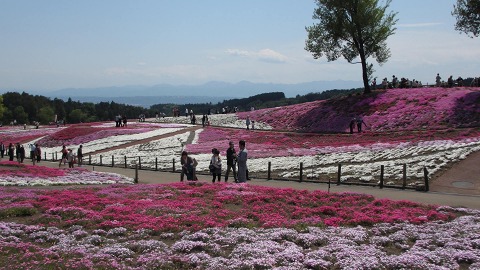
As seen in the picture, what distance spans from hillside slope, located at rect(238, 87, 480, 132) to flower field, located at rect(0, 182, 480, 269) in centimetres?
3632

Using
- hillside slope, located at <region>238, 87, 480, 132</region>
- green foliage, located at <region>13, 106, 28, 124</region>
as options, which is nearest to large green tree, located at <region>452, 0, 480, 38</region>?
hillside slope, located at <region>238, 87, 480, 132</region>

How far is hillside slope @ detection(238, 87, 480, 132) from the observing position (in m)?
54.6

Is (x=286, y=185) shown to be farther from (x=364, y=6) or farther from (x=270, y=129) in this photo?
(x=364, y=6)

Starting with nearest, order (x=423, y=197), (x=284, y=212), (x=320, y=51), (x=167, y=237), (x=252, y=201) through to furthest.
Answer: (x=167, y=237) < (x=284, y=212) < (x=252, y=201) < (x=423, y=197) < (x=320, y=51)

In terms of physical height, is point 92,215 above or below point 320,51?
below

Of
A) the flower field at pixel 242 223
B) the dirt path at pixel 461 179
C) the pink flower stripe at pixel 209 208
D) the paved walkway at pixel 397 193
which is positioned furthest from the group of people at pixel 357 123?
the pink flower stripe at pixel 209 208

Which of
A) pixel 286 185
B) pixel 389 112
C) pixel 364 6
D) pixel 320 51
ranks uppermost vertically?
pixel 364 6

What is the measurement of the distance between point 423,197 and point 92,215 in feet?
52.7

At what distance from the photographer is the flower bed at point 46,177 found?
3008 cm

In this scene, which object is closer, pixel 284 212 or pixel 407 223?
pixel 407 223

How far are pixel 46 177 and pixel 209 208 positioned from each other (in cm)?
1803

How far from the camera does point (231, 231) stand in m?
16.2

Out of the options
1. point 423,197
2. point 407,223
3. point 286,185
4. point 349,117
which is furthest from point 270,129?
point 407,223

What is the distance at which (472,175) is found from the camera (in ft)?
95.9
